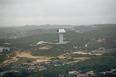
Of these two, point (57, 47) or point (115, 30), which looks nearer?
point (57, 47)

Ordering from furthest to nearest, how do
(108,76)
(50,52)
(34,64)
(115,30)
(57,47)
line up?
(115,30) < (57,47) < (50,52) < (34,64) < (108,76)

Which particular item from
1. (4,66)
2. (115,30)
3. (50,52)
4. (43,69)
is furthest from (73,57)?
(115,30)

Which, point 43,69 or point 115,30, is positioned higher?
point 115,30

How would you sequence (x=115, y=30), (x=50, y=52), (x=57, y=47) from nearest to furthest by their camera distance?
(x=50, y=52), (x=57, y=47), (x=115, y=30)

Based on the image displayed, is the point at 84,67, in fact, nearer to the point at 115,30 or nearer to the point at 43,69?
the point at 43,69

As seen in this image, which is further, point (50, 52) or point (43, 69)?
point (50, 52)

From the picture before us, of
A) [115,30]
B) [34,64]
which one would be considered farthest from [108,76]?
[115,30]

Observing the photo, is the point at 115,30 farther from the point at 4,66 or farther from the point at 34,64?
the point at 4,66

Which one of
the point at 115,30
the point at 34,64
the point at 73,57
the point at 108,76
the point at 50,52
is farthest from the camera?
the point at 115,30

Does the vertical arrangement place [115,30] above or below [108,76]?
above

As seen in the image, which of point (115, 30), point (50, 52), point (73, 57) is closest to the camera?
point (73, 57)
